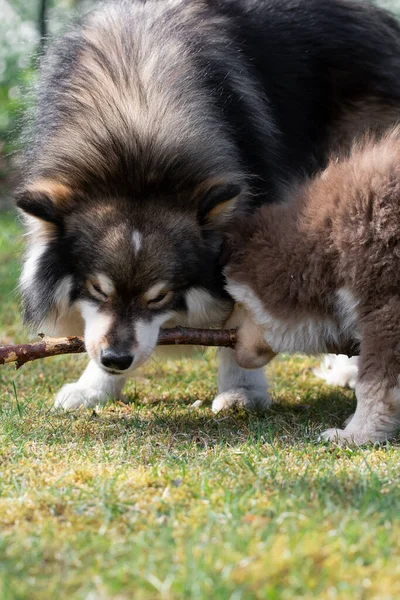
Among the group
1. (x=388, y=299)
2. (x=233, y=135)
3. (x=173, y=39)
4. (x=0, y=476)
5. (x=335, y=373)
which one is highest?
(x=173, y=39)

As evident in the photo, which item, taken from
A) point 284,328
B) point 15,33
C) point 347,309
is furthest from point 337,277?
point 15,33

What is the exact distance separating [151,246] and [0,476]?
127cm

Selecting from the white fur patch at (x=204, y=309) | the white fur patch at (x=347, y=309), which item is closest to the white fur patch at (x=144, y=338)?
the white fur patch at (x=204, y=309)

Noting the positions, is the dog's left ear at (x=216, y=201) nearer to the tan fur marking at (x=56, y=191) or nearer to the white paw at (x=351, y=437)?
the tan fur marking at (x=56, y=191)

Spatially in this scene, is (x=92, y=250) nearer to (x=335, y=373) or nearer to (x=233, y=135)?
(x=233, y=135)

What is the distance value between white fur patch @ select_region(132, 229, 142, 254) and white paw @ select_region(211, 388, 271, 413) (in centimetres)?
111

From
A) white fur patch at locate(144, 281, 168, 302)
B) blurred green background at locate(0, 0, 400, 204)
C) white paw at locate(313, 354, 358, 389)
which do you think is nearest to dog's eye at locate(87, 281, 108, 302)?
white fur patch at locate(144, 281, 168, 302)

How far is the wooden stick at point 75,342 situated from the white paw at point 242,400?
0.52 m

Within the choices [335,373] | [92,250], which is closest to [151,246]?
[92,250]

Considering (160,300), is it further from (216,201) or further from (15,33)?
(15,33)

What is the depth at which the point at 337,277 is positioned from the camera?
3.64m

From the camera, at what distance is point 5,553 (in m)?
2.28

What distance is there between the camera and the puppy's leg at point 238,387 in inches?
175

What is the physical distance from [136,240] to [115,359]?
1.83 ft
